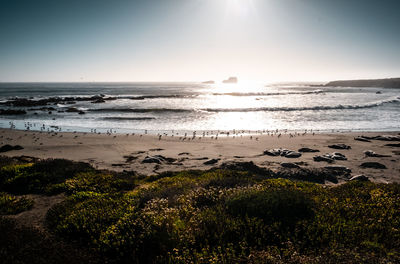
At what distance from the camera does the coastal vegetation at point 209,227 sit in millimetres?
5219

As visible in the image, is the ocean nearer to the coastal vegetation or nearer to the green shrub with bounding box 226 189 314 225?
the coastal vegetation

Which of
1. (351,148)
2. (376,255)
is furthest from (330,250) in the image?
(351,148)

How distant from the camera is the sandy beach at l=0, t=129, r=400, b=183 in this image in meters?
16.4

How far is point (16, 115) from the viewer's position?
46.5 metres

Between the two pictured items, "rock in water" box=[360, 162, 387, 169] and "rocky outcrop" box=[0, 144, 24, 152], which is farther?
"rocky outcrop" box=[0, 144, 24, 152]

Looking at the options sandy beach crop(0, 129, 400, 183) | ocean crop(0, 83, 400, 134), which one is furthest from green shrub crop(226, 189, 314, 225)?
ocean crop(0, 83, 400, 134)

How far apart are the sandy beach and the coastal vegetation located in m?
6.29

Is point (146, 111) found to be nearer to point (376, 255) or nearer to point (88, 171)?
point (88, 171)

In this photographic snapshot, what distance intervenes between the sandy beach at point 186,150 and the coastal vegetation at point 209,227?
6293 mm

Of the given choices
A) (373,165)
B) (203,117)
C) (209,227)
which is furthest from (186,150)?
(203,117)

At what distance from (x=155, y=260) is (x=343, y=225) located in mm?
4844

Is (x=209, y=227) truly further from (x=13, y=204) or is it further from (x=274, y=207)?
(x=13, y=204)

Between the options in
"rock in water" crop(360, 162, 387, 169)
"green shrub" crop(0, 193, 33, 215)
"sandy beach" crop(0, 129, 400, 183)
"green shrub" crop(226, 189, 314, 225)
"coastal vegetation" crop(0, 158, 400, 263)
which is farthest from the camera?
"sandy beach" crop(0, 129, 400, 183)

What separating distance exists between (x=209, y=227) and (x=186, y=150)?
1473 cm
